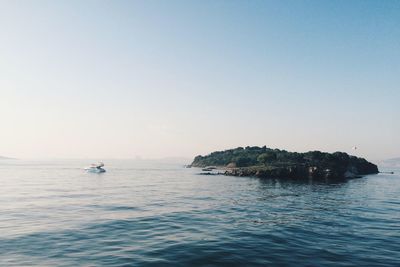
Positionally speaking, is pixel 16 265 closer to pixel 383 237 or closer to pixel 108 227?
pixel 108 227

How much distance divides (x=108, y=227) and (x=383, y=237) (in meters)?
32.3

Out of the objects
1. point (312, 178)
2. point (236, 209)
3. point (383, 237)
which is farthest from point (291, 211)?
point (312, 178)

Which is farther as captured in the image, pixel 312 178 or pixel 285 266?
pixel 312 178

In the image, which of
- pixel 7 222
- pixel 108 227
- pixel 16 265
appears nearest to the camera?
pixel 16 265

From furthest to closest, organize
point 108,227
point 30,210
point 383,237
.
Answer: point 30,210, point 108,227, point 383,237

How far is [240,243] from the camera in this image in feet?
105

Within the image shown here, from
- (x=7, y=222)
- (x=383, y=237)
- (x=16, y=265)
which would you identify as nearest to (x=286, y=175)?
(x=383, y=237)

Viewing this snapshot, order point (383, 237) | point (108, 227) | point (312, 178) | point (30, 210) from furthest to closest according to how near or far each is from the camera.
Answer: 1. point (312, 178)
2. point (30, 210)
3. point (108, 227)
4. point (383, 237)

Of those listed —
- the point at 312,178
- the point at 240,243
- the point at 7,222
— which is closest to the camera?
the point at 240,243

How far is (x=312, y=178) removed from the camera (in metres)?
148

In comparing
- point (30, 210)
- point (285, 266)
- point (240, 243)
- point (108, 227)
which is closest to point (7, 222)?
point (30, 210)

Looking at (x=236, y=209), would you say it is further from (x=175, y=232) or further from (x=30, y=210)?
(x=30, y=210)

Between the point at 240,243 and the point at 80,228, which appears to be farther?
the point at 80,228

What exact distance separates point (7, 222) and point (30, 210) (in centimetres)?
990
